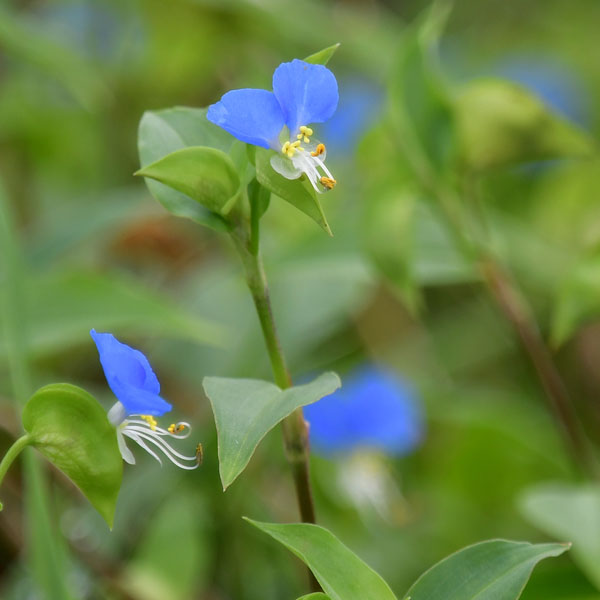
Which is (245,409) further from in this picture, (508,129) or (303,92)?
(508,129)

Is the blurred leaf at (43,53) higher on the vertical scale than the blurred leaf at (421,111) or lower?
higher

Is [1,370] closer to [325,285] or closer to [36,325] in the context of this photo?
[36,325]

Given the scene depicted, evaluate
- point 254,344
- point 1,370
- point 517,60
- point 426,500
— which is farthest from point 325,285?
point 517,60

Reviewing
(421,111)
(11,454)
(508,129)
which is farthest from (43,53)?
(11,454)

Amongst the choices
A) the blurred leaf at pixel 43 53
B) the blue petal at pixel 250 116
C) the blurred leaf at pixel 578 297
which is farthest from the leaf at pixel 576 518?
the blurred leaf at pixel 43 53

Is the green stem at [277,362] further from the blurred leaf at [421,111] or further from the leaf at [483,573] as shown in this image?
the blurred leaf at [421,111]

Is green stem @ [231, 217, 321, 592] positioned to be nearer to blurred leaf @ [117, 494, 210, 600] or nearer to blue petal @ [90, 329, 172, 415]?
blue petal @ [90, 329, 172, 415]
